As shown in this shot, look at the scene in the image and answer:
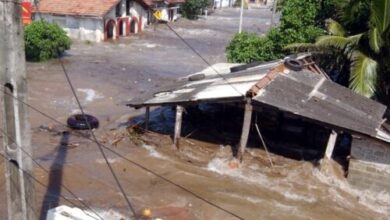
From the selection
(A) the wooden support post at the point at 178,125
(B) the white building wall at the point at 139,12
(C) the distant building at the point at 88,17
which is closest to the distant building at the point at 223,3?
(B) the white building wall at the point at 139,12

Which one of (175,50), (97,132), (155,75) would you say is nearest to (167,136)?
(97,132)

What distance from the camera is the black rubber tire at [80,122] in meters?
16.9

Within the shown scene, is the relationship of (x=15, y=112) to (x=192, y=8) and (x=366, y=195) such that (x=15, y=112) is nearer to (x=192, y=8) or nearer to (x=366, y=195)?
(x=366, y=195)

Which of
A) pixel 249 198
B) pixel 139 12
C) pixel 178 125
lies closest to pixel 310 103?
pixel 249 198

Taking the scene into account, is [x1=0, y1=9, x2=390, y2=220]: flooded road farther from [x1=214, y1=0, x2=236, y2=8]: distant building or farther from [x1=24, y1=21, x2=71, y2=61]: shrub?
[x1=214, y1=0, x2=236, y2=8]: distant building

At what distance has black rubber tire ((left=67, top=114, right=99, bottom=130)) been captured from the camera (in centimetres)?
1691

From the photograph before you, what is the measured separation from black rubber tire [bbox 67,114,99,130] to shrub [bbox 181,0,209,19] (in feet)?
124

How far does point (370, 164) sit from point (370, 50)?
4769 mm

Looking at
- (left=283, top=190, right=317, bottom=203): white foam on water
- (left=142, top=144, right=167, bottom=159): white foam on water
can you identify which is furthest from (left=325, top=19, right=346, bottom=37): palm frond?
(left=142, top=144, right=167, bottom=159): white foam on water

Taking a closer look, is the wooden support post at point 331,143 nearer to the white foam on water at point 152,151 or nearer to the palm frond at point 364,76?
the palm frond at point 364,76

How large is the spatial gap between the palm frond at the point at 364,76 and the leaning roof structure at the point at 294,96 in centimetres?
35

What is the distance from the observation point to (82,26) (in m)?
35.3

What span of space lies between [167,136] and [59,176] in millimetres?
4492

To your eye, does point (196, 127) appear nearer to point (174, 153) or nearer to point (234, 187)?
point (174, 153)
